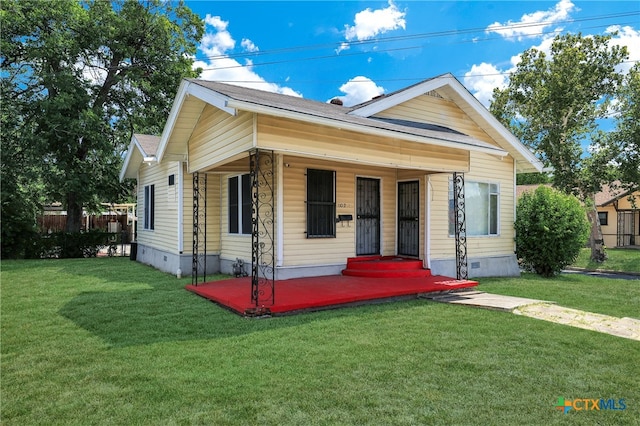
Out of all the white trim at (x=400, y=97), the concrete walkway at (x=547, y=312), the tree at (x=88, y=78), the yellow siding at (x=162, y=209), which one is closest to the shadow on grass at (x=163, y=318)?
the concrete walkway at (x=547, y=312)

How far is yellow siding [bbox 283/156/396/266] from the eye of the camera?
336 inches

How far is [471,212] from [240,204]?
611cm

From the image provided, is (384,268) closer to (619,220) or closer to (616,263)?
(616,263)

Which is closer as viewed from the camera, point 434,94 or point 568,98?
point 434,94

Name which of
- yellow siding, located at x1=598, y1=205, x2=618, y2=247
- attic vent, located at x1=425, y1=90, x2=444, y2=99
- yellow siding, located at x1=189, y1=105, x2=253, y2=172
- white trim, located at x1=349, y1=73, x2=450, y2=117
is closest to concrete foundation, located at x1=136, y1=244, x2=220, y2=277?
yellow siding, located at x1=189, y1=105, x2=253, y2=172

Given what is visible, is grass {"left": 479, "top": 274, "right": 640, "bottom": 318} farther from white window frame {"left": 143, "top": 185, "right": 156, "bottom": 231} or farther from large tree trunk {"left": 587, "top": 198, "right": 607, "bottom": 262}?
white window frame {"left": 143, "top": 185, "right": 156, "bottom": 231}

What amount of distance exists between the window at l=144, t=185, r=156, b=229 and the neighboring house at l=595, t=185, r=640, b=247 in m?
28.2

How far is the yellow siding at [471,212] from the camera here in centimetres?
1021

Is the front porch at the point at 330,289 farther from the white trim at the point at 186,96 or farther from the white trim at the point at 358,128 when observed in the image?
the white trim at the point at 186,96

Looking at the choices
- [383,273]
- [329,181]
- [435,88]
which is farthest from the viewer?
[435,88]

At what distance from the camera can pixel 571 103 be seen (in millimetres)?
18656

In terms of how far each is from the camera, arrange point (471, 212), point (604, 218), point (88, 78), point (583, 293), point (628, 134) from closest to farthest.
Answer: point (583, 293), point (471, 212), point (628, 134), point (88, 78), point (604, 218)

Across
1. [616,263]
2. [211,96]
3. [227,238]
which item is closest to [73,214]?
[227,238]

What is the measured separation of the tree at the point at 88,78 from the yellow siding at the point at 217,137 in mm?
10525
